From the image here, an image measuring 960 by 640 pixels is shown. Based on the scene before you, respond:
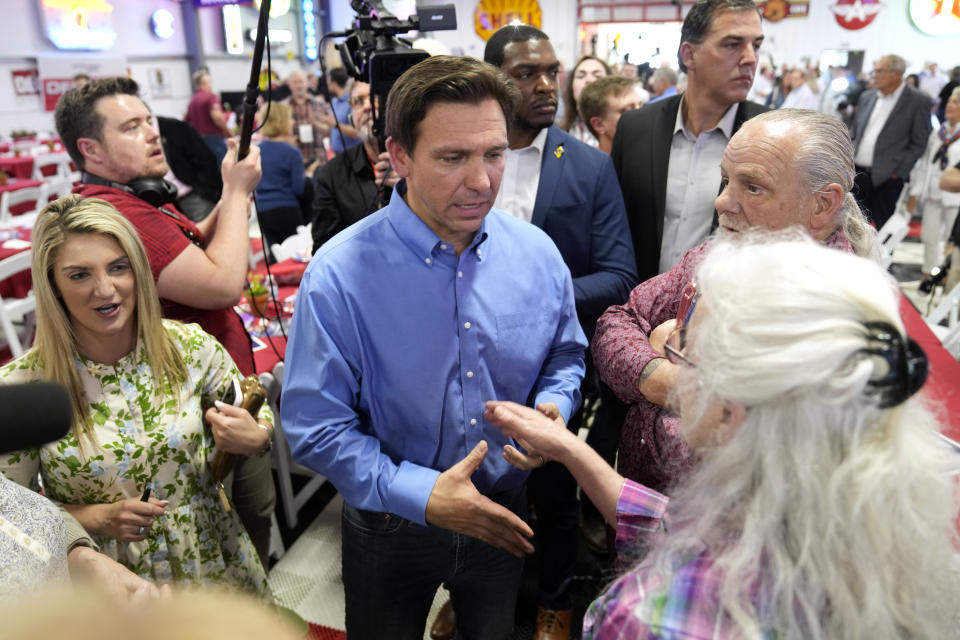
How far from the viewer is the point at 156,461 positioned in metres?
1.51

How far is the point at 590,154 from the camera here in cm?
194

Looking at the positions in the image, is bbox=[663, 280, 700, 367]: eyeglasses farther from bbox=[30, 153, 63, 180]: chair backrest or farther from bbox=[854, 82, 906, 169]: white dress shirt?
bbox=[30, 153, 63, 180]: chair backrest

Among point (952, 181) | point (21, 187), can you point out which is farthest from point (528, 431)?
point (21, 187)

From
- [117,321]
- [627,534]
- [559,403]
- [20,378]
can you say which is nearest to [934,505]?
[627,534]

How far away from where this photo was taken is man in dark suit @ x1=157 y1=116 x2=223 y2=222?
13.9 feet

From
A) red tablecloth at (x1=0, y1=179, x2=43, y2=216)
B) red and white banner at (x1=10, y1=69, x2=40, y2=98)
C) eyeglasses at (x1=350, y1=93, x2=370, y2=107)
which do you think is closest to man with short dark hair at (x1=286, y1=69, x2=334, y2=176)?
red tablecloth at (x1=0, y1=179, x2=43, y2=216)

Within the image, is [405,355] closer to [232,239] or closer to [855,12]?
[232,239]

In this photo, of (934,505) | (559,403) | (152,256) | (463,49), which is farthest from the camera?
(463,49)

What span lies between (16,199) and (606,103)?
456cm

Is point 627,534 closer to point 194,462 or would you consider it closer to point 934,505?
point 934,505

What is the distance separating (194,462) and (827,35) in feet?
51.9

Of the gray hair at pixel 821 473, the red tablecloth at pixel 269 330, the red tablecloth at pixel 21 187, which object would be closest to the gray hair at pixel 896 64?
the red tablecloth at pixel 269 330

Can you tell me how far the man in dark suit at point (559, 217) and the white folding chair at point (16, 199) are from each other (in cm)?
428

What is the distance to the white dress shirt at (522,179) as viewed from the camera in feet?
6.57
